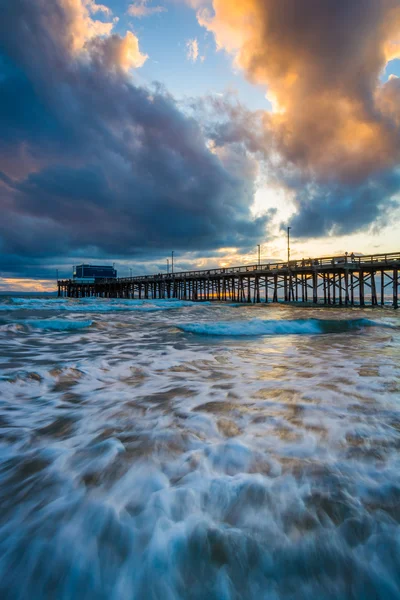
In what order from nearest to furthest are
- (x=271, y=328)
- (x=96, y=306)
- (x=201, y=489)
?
(x=201, y=489) < (x=271, y=328) < (x=96, y=306)

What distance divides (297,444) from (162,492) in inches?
54.1

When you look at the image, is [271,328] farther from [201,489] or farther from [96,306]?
[96,306]

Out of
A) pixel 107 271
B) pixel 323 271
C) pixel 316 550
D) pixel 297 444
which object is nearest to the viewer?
pixel 316 550

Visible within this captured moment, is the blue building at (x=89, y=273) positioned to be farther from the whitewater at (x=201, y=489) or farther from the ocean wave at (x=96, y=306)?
the whitewater at (x=201, y=489)

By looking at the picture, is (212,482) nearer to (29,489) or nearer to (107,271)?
(29,489)

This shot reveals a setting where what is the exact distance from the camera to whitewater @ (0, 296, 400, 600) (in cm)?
157

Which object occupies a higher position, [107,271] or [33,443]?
[107,271]

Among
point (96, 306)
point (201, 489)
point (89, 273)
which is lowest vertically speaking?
point (201, 489)

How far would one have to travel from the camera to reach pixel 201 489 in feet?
7.25

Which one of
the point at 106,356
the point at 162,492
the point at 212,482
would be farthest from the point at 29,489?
the point at 106,356

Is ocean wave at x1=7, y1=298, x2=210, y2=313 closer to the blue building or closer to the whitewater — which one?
the whitewater

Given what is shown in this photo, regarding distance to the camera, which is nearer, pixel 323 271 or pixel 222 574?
pixel 222 574

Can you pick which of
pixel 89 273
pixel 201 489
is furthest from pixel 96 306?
pixel 89 273

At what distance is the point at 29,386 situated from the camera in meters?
4.84
